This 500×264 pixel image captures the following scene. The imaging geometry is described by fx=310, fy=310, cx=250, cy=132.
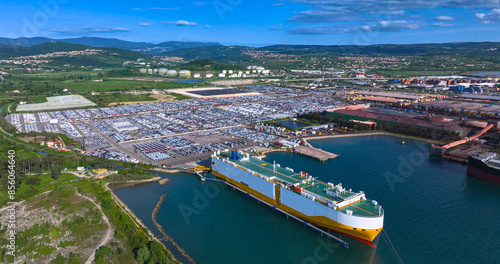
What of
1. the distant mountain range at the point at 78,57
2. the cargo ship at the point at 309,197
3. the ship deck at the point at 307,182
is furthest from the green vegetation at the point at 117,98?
the distant mountain range at the point at 78,57

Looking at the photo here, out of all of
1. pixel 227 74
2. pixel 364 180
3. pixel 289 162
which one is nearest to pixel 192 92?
pixel 227 74

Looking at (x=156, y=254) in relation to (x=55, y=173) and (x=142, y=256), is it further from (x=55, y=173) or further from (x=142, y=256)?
(x=55, y=173)

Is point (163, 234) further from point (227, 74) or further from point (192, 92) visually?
point (227, 74)

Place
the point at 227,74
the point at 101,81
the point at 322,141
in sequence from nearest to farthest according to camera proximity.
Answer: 1. the point at 322,141
2. the point at 101,81
3. the point at 227,74

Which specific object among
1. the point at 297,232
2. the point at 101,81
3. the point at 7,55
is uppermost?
the point at 7,55

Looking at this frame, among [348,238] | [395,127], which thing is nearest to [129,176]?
[348,238]

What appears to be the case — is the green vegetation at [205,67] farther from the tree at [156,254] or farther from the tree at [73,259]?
the tree at [73,259]
